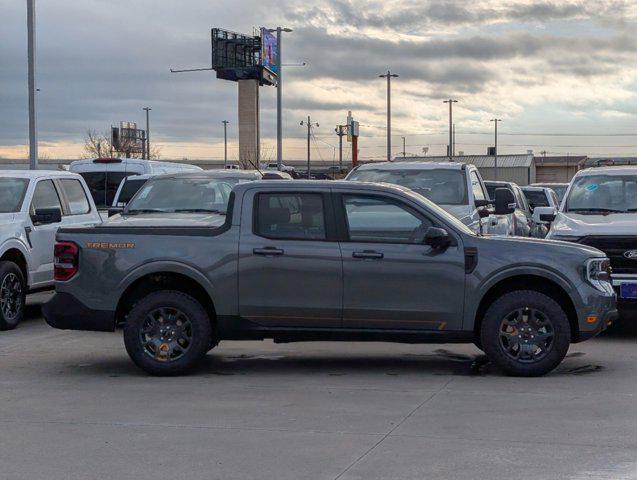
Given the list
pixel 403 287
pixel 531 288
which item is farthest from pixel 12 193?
pixel 531 288

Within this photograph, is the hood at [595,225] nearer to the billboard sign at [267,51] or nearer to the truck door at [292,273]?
the truck door at [292,273]

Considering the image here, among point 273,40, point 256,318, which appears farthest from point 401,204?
point 273,40

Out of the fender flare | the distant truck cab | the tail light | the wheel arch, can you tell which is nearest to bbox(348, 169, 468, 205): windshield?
the wheel arch

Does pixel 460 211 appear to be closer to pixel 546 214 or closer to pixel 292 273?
pixel 546 214

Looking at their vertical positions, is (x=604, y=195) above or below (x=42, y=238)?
above

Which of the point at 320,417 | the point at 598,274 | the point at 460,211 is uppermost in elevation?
the point at 460,211

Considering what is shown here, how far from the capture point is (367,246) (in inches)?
363

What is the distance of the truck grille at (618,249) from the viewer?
11.5 m

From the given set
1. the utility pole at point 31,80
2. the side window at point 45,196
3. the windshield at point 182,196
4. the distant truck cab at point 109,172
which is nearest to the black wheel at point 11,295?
the side window at point 45,196

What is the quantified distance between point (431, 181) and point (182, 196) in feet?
13.0

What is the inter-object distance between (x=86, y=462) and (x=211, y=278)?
3119mm

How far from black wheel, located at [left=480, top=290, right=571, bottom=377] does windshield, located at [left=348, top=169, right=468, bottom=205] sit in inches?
222

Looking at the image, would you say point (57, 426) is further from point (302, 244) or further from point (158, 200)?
point (158, 200)

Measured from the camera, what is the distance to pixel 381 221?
30.8 feet
